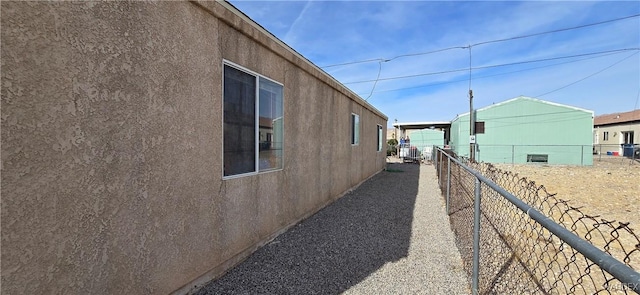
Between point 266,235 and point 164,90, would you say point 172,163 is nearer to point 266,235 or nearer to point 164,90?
point 164,90

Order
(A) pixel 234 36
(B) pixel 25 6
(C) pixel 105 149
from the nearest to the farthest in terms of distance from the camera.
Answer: (B) pixel 25 6, (C) pixel 105 149, (A) pixel 234 36

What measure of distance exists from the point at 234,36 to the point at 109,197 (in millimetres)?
2120

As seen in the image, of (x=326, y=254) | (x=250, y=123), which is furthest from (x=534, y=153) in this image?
(x=250, y=123)

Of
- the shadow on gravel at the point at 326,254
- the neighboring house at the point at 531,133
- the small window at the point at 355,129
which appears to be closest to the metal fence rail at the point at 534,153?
the neighboring house at the point at 531,133

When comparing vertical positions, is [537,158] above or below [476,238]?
below

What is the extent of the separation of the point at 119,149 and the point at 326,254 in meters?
2.81

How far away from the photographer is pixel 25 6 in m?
1.60

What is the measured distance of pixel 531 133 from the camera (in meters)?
23.0

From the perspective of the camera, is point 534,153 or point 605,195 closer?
point 605,195

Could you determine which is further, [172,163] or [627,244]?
[627,244]

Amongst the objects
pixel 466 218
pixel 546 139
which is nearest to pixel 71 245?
pixel 466 218

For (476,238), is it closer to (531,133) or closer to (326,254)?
(326,254)

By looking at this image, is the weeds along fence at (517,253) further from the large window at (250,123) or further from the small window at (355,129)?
the small window at (355,129)

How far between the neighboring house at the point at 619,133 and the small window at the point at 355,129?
106 feet
